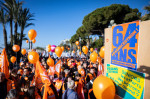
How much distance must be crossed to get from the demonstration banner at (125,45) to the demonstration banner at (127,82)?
0.36ft

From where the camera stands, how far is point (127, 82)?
1.63 metres

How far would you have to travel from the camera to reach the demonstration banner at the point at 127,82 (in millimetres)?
1435

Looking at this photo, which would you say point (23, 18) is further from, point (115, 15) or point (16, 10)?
point (115, 15)

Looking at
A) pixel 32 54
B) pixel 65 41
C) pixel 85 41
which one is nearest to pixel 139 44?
pixel 32 54

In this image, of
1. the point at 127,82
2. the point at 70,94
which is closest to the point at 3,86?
the point at 70,94

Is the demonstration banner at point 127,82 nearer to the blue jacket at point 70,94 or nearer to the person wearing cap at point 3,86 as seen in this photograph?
the blue jacket at point 70,94

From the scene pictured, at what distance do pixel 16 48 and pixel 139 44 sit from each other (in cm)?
835

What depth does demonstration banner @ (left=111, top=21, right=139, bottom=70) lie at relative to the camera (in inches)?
59.6

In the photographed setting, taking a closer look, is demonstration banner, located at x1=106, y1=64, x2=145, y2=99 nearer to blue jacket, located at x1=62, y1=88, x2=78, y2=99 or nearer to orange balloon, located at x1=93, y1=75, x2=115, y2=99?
orange balloon, located at x1=93, y1=75, x2=115, y2=99

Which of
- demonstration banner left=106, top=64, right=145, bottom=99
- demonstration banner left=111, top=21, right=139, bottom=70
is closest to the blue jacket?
demonstration banner left=106, top=64, right=145, bottom=99

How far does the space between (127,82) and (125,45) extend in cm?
64

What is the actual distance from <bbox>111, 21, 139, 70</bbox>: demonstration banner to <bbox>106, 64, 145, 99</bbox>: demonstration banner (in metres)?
0.11

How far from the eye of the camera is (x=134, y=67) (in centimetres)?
151

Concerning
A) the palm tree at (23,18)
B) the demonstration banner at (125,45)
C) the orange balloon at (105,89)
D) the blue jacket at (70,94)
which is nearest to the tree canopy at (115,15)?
the palm tree at (23,18)
